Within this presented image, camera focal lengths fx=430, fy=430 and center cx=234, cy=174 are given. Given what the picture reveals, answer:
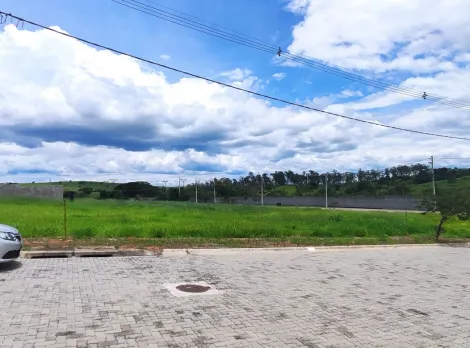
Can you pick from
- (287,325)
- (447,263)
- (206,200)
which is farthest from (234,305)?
(206,200)

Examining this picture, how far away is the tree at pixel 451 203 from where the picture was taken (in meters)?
19.5

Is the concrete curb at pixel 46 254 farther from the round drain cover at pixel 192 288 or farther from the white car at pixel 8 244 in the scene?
the round drain cover at pixel 192 288

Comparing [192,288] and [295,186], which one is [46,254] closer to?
[192,288]

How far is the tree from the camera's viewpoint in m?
19.5

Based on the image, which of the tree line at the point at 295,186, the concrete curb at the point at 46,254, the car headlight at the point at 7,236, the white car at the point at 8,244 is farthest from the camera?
the tree line at the point at 295,186

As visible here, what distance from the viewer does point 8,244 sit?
887 centimetres

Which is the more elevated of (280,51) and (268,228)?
(280,51)

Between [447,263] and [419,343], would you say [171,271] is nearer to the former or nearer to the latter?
[419,343]

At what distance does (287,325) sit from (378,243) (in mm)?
12933

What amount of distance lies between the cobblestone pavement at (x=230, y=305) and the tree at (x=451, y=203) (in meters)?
9.11

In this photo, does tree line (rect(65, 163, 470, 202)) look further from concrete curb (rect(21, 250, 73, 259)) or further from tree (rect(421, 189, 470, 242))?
concrete curb (rect(21, 250, 73, 259))

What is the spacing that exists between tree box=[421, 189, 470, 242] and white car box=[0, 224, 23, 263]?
1772 centimetres

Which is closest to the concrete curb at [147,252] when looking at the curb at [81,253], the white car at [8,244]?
the curb at [81,253]

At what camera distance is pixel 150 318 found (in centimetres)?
589
